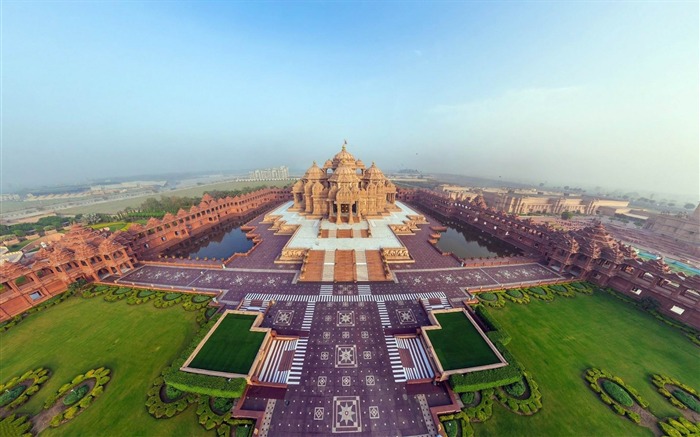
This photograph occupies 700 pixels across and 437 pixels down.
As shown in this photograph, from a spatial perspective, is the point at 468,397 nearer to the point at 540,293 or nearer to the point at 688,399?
the point at 688,399

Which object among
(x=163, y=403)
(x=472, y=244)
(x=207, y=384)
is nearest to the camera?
(x=163, y=403)

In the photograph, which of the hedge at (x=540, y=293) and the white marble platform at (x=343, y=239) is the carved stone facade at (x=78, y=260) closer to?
the white marble platform at (x=343, y=239)

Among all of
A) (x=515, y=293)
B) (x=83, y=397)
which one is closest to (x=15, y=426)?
(x=83, y=397)

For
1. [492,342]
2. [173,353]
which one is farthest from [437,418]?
[173,353]

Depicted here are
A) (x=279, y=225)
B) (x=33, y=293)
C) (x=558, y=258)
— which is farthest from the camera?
(x=279, y=225)

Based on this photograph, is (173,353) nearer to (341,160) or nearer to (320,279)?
(320,279)

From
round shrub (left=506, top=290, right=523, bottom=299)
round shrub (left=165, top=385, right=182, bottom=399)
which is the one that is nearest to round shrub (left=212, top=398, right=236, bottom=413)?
round shrub (left=165, top=385, right=182, bottom=399)

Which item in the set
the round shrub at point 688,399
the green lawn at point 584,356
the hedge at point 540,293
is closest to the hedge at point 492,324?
the green lawn at point 584,356
